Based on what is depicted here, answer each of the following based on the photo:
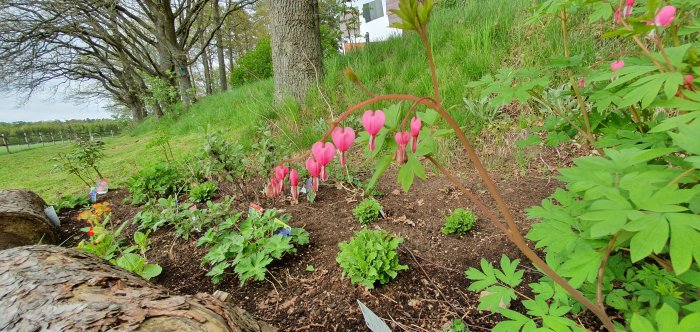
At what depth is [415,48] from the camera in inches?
178

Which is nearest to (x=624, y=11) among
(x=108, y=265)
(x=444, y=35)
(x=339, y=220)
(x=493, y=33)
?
(x=339, y=220)

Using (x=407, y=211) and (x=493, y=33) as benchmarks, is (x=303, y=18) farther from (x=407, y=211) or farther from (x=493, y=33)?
(x=407, y=211)

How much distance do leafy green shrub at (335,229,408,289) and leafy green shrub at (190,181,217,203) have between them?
1.95 metres

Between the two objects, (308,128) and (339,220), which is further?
(308,128)

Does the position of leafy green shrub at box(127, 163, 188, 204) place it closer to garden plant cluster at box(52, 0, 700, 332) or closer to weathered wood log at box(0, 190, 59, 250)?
weathered wood log at box(0, 190, 59, 250)

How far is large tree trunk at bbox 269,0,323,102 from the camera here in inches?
173

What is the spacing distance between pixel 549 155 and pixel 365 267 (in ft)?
7.59

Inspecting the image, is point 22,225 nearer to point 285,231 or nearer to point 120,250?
point 120,250

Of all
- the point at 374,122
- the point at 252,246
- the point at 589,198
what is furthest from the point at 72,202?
the point at 589,198

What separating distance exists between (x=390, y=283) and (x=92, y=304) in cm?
130

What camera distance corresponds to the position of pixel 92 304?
1.04 m

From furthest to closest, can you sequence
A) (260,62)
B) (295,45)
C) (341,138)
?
(260,62), (295,45), (341,138)

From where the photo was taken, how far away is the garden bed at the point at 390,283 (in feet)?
5.24

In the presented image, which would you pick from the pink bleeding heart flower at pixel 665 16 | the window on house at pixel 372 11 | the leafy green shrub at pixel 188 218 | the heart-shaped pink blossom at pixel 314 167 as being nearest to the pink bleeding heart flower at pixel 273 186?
the heart-shaped pink blossom at pixel 314 167
